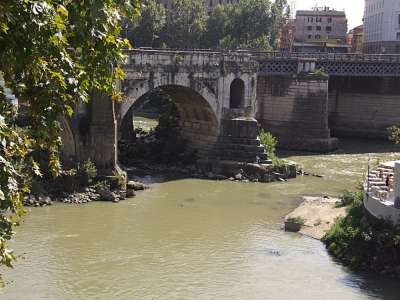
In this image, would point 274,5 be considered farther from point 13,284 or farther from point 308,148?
point 13,284

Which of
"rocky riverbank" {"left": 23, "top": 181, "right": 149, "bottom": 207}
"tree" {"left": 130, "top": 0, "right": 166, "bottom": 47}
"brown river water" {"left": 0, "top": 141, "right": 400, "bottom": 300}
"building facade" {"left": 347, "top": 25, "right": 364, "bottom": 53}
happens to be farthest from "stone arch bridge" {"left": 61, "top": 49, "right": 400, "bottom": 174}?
"building facade" {"left": 347, "top": 25, "right": 364, "bottom": 53}

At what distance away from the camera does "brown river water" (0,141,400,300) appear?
18750 mm

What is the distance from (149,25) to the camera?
70.1 meters

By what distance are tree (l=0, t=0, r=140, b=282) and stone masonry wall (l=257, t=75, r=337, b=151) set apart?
36.8m

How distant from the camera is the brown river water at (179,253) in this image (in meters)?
18.8

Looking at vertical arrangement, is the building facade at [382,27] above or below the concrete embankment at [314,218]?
above

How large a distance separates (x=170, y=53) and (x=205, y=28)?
3875cm

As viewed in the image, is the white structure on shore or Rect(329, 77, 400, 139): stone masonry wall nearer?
the white structure on shore

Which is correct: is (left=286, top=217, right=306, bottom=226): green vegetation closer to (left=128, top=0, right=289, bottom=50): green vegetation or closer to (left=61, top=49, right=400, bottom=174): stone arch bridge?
(left=61, top=49, right=400, bottom=174): stone arch bridge

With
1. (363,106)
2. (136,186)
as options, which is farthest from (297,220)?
(363,106)

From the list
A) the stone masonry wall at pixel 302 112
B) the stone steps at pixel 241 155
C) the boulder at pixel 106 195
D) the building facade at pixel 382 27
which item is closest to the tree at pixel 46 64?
the boulder at pixel 106 195

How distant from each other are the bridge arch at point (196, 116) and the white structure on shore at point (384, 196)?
14.4m

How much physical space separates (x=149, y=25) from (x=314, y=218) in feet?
157

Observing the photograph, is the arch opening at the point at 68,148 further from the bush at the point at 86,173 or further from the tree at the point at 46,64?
the tree at the point at 46,64
